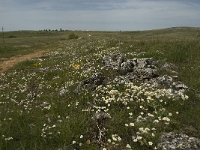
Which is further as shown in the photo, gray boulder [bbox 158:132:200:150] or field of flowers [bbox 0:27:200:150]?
field of flowers [bbox 0:27:200:150]

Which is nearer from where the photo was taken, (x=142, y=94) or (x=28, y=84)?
(x=142, y=94)

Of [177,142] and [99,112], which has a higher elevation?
[99,112]

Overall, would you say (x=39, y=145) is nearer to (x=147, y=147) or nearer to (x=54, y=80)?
(x=147, y=147)

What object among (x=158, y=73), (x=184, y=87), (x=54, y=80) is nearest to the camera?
(x=184, y=87)

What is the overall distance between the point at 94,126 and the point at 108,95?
10.8 feet

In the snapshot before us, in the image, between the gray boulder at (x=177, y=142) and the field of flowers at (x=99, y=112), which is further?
the field of flowers at (x=99, y=112)

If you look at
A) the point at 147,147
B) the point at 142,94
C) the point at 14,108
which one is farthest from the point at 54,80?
the point at 147,147

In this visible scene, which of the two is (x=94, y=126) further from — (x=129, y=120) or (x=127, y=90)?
(x=127, y=90)

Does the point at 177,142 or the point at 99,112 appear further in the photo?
the point at 99,112

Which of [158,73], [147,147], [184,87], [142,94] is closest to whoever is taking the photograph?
[147,147]

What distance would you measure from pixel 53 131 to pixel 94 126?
144 centimetres

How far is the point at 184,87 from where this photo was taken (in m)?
17.9

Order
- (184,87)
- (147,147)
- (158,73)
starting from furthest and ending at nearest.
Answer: (158,73), (184,87), (147,147)

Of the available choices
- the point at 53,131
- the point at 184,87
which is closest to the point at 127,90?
the point at 184,87
